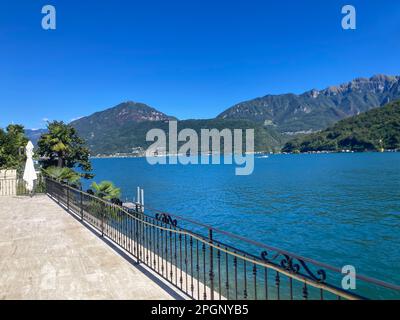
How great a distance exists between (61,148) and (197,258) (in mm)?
29662

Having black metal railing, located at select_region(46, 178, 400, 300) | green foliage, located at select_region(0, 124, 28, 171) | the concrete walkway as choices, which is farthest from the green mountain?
the concrete walkway

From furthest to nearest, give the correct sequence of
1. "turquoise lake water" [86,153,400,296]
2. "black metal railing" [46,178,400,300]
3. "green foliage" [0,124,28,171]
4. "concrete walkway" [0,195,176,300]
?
"green foliage" [0,124,28,171] < "turquoise lake water" [86,153,400,296] < "concrete walkway" [0,195,176,300] < "black metal railing" [46,178,400,300]

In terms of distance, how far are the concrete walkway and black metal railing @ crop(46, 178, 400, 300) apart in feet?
1.45

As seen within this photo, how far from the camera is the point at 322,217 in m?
29.3

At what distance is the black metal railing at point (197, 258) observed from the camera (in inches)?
165

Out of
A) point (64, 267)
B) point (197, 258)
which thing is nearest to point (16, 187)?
point (64, 267)

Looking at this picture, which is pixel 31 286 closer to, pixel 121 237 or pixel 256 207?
pixel 121 237

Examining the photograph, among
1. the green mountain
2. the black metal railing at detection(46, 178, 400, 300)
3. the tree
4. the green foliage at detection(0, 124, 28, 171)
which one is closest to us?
the black metal railing at detection(46, 178, 400, 300)

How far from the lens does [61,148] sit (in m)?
32.3

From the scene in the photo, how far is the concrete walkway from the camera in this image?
203 inches

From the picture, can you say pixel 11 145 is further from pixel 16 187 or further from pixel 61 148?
pixel 16 187

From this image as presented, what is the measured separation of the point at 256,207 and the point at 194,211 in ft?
22.8

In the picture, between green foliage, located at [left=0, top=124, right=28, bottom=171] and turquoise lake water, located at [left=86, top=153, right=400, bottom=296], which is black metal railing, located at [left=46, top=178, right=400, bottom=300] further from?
green foliage, located at [left=0, top=124, right=28, bottom=171]
